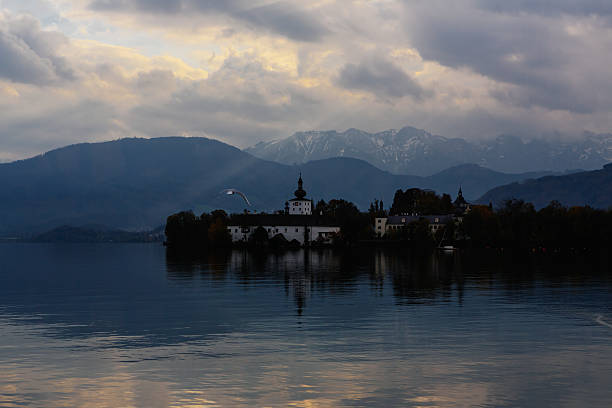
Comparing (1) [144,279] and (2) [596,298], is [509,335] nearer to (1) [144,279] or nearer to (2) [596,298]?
(2) [596,298]

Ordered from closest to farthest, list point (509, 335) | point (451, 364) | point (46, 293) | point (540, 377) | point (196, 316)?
point (540, 377)
point (451, 364)
point (509, 335)
point (196, 316)
point (46, 293)

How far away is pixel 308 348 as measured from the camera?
36594 mm

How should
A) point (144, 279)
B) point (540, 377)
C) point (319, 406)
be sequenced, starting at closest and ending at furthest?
point (319, 406) < point (540, 377) < point (144, 279)

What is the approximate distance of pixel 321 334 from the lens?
136 ft

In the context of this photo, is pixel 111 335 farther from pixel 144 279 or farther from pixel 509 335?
pixel 144 279

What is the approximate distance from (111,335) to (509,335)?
932 inches

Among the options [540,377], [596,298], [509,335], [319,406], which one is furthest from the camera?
[596,298]

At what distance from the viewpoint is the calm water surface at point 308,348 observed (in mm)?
27109

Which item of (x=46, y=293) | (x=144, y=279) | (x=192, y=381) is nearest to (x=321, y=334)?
(x=192, y=381)

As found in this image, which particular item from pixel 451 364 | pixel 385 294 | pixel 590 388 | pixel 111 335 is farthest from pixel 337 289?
pixel 590 388

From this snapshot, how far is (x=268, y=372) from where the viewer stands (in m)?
30.8

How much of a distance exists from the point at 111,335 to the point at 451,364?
20573 mm

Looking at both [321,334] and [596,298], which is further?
[596,298]

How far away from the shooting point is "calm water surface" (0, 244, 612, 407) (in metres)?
27.1
